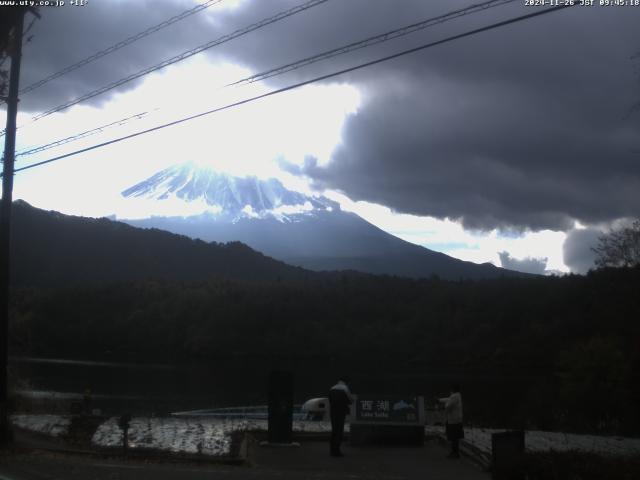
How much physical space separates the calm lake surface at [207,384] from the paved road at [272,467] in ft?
A: 80.7

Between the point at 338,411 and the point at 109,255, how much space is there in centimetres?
13415

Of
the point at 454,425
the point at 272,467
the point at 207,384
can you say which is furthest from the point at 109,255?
the point at 272,467

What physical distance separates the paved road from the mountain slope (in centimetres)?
9415

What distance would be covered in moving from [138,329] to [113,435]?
9668cm

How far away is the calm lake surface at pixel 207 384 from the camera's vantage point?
156 ft

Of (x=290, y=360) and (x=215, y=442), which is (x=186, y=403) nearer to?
(x=215, y=442)

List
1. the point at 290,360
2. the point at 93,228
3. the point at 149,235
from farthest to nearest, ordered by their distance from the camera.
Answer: the point at 149,235 < the point at 93,228 < the point at 290,360

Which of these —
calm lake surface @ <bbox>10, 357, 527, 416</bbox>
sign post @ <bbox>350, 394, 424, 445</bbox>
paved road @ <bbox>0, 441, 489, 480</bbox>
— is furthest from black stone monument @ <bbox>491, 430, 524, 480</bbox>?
calm lake surface @ <bbox>10, 357, 527, 416</bbox>

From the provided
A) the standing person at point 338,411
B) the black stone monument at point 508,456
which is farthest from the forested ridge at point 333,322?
the black stone monument at point 508,456

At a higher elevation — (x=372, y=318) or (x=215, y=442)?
(x=372, y=318)

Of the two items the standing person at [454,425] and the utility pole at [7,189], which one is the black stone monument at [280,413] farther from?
the utility pole at [7,189]

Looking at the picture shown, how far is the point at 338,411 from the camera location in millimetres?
14234

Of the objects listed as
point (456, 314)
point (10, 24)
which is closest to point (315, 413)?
point (10, 24)

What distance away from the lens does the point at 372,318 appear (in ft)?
368
